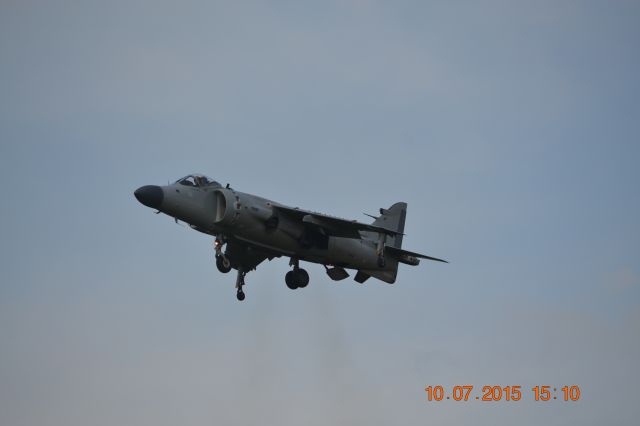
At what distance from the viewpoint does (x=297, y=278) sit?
44.2 m

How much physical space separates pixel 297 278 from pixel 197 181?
20.2 feet

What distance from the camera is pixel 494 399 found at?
137 feet

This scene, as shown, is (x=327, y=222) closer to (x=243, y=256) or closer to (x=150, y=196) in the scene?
(x=243, y=256)

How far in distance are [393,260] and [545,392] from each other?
28.9 ft

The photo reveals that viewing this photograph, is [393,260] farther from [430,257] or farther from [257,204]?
[257,204]

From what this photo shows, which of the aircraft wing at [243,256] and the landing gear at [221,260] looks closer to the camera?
the landing gear at [221,260]

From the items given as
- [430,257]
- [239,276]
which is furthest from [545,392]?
[239,276]

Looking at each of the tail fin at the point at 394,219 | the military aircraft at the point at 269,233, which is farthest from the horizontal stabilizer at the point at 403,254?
the tail fin at the point at 394,219

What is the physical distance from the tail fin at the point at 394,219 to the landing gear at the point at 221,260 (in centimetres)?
883

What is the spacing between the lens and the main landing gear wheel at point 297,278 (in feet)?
145

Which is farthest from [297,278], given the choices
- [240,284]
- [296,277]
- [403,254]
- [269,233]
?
[403,254]

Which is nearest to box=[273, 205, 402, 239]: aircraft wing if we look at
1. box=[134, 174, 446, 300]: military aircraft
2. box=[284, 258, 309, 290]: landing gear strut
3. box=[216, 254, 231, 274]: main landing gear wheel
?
box=[134, 174, 446, 300]: military aircraft

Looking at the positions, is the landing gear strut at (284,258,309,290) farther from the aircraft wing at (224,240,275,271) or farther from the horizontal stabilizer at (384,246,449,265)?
the horizontal stabilizer at (384,246,449,265)

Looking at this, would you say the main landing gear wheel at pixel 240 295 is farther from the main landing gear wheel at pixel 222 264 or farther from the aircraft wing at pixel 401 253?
the aircraft wing at pixel 401 253
